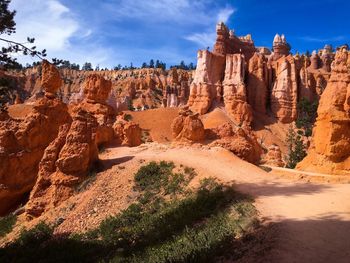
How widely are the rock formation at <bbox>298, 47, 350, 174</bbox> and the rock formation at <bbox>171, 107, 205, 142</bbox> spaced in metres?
5.66

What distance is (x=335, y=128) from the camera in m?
17.1

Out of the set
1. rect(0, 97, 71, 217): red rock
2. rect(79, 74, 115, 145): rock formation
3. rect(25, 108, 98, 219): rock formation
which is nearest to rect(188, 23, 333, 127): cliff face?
rect(79, 74, 115, 145): rock formation

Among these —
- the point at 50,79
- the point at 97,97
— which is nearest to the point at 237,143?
the point at 50,79

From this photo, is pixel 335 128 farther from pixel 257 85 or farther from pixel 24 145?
pixel 257 85

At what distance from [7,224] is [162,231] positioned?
8.05m

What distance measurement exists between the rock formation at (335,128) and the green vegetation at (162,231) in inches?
281

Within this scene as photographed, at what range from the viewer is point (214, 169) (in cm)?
1455

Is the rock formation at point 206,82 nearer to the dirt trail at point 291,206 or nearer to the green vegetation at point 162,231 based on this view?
the dirt trail at point 291,206

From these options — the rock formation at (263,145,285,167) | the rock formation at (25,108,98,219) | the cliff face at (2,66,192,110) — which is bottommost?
the rock formation at (263,145,285,167)

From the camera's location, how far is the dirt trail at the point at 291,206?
6844 mm

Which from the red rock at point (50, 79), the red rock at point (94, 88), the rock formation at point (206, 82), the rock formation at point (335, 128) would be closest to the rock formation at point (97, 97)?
the red rock at point (94, 88)

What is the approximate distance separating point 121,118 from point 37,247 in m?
14.9

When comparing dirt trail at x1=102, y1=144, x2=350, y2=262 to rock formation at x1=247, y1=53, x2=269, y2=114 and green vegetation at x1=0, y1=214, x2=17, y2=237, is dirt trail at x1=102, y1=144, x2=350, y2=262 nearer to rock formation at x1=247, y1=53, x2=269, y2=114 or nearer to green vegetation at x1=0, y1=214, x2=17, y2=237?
green vegetation at x1=0, y1=214, x2=17, y2=237

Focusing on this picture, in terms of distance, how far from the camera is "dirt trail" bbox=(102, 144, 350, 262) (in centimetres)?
684
